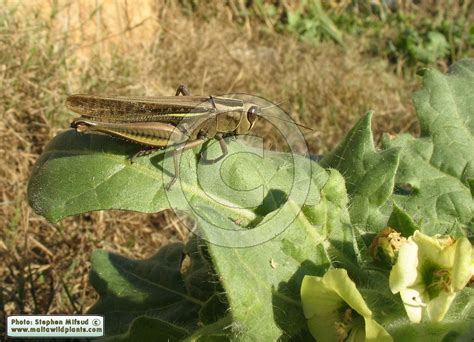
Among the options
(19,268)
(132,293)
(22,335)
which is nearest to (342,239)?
(132,293)

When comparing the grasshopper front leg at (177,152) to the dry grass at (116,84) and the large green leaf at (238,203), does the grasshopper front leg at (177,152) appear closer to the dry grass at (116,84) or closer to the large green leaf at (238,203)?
the large green leaf at (238,203)

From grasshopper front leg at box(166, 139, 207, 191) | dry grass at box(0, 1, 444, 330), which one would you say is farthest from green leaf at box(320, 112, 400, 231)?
dry grass at box(0, 1, 444, 330)

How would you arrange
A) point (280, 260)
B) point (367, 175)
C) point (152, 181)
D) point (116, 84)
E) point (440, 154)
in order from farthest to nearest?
point (116, 84), point (440, 154), point (367, 175), point (152, 181), point (280, 260)

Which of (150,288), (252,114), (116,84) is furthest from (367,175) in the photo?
(116,84)

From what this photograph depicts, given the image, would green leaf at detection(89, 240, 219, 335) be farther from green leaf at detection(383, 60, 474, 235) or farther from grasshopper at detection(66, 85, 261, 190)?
green leaf at detection(383, 60, 474, 235)

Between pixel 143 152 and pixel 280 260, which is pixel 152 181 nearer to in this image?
pixel 143 152

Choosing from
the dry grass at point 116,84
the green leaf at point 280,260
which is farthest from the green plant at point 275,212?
the dry grass at point 116,84
